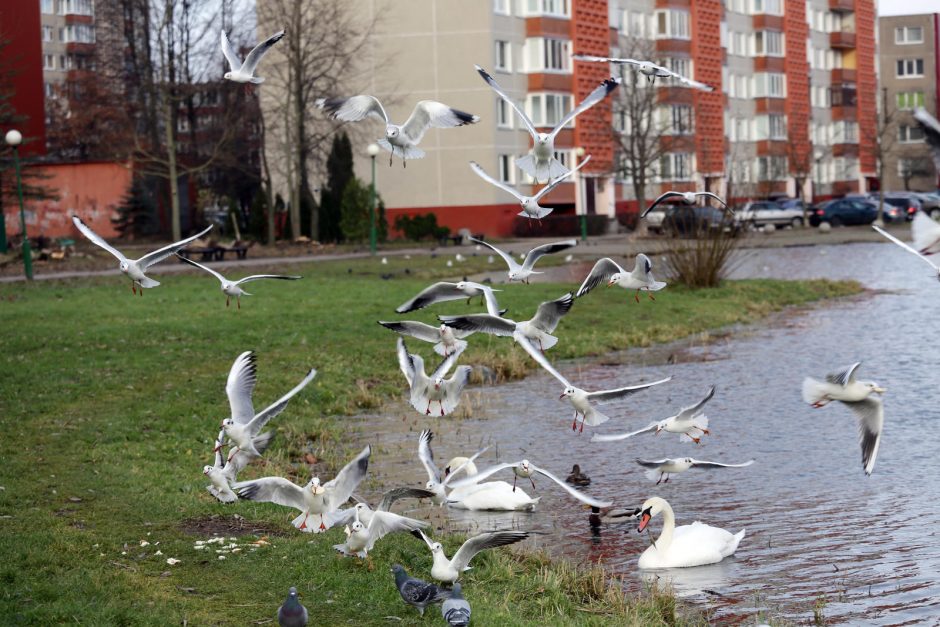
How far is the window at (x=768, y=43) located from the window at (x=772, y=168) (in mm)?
9026

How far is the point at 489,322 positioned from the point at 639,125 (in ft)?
187

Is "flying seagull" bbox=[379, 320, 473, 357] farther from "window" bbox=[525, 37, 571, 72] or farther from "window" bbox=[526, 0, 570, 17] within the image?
"window" bbox=[526, 0, 570, 17]

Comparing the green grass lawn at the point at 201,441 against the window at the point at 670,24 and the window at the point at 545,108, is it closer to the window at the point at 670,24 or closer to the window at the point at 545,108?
the window at the point at 545,108

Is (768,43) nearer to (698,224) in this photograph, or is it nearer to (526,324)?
(698,224)

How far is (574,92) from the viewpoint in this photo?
73.9m

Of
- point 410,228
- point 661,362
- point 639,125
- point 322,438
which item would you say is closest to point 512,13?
point 639,125

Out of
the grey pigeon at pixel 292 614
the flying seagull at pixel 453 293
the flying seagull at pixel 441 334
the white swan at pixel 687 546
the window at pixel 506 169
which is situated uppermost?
the window at pixel 506 169

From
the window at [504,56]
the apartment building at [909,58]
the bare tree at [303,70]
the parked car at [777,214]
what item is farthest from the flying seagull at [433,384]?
the apartment building at [909,58]

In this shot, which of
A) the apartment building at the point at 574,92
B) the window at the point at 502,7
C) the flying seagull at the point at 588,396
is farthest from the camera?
the window at the point at 502,7

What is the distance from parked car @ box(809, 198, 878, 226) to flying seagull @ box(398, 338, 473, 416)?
214 ft

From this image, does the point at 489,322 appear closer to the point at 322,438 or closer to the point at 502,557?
the point at 502,557

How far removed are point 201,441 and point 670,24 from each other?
72.1 meters

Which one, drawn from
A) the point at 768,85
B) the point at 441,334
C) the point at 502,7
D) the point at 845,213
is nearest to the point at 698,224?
the point at 441,334

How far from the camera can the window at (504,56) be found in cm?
6944
